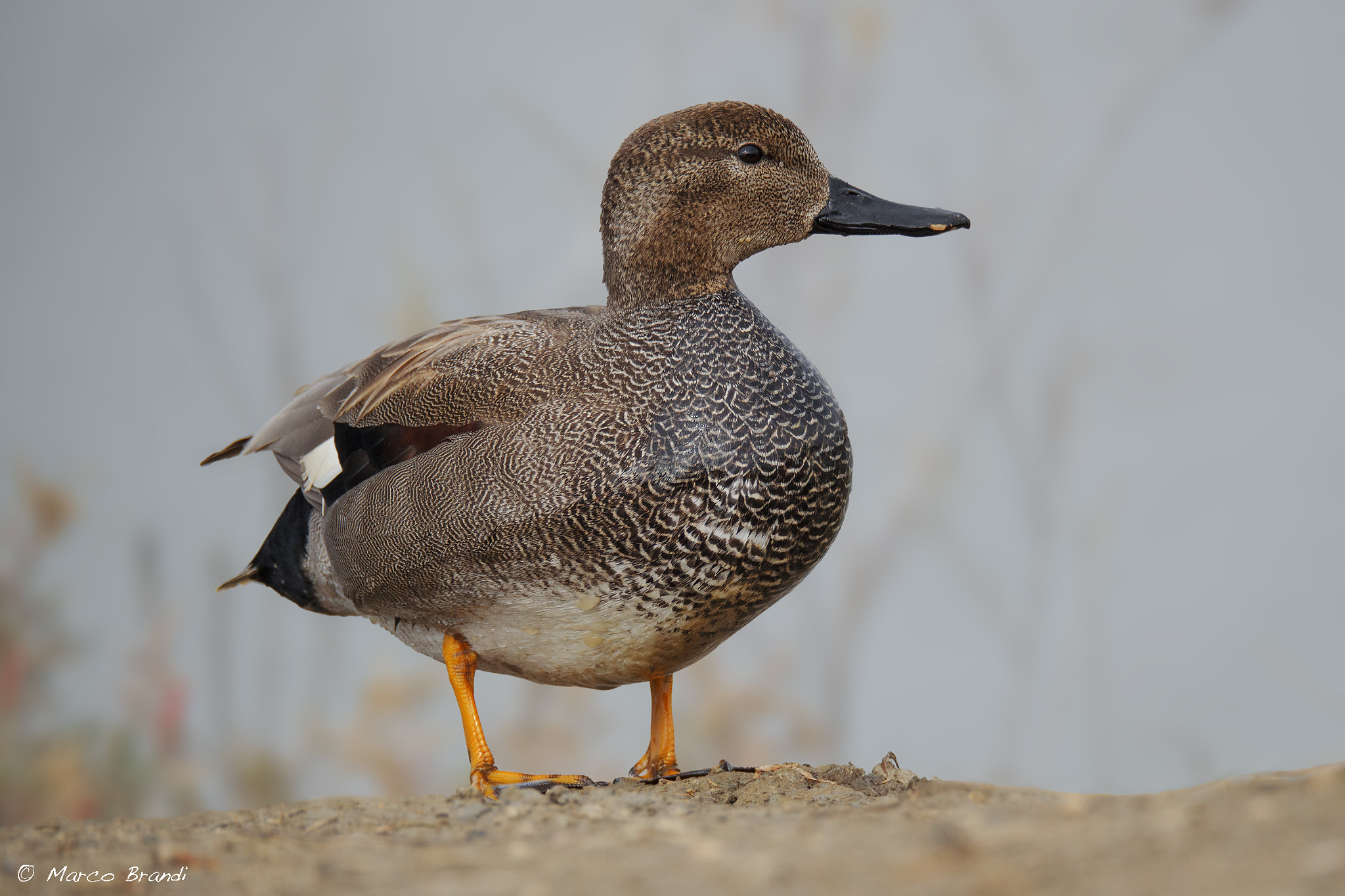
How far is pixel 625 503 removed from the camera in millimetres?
1865

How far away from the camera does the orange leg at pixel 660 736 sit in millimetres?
2258

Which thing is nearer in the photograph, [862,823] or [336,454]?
[862,823]

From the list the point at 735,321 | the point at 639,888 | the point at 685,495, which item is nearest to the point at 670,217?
the point at 735,321

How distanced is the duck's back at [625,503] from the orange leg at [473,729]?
0.15ft

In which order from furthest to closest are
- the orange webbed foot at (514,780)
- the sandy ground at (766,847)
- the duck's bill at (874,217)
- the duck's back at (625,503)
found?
the duck's bill at (874,217) → the orange webbed foot at (514,780) → the duck's back at (625,503) → the sandy ground at (766,847)

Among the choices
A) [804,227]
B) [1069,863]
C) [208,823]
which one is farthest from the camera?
[804,227]

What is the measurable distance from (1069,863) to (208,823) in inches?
61.5

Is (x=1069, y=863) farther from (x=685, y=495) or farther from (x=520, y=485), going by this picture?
(x=520, y=485)

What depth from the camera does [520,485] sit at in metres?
1.92

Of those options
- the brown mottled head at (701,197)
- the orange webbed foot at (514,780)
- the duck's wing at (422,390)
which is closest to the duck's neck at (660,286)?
the brown mottled head at (701,197)

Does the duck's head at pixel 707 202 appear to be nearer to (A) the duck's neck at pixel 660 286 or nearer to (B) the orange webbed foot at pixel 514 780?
(A) the duck's neck at pixel 660 286

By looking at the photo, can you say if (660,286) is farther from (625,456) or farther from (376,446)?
(376,446)

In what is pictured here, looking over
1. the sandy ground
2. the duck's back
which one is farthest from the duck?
the sandy ground

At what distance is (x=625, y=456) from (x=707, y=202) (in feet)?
1.68
